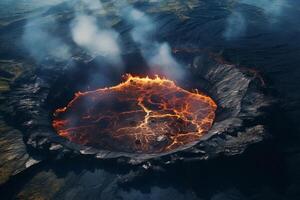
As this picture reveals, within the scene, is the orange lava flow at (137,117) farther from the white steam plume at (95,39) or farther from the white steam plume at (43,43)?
the white steam plume at (43,43)

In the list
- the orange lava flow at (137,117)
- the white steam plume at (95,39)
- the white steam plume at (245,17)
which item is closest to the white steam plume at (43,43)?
the white steam plume at (95,39)

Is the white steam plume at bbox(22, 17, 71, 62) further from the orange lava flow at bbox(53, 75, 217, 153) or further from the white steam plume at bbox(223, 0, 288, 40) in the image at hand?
the white steam plume at bbox(223, 0, 288, 40)

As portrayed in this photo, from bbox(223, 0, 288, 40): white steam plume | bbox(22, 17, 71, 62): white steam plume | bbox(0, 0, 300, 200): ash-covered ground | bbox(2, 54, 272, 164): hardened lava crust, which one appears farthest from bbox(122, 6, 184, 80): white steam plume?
bbox(22, 17, 71, 62): white steam plume

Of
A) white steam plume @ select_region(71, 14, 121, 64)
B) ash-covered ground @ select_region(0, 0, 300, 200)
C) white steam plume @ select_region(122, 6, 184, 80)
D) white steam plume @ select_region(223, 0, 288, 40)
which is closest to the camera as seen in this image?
ash-covered ground @ select_region(0, 0, 300, 200)

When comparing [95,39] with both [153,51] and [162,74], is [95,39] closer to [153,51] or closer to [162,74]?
[153,51]

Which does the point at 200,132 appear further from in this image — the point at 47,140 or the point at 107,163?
the point at 47,140

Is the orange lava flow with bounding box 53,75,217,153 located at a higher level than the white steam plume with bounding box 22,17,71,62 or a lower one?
lower

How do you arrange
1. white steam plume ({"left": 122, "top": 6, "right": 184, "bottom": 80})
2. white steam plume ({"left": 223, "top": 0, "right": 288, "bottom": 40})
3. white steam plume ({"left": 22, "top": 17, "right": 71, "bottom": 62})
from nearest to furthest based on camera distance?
white steam plume ({"left": 122, "top": 6, "right": 184, "bottom": 80}), white steam plume ({"left": 22, "top": 17, "right": 71, "bottom": 62}), white steam plume ({"left": 223, "top": 0, "right": 288, "bottom": 40})

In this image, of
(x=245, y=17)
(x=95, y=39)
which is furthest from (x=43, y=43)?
(x=245, y=17)

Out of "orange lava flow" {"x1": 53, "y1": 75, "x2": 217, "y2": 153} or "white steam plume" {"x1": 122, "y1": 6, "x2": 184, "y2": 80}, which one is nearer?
"orange lava flow" {"x1": 53, "y1": 75, "x2": 217, "y2": 153}
